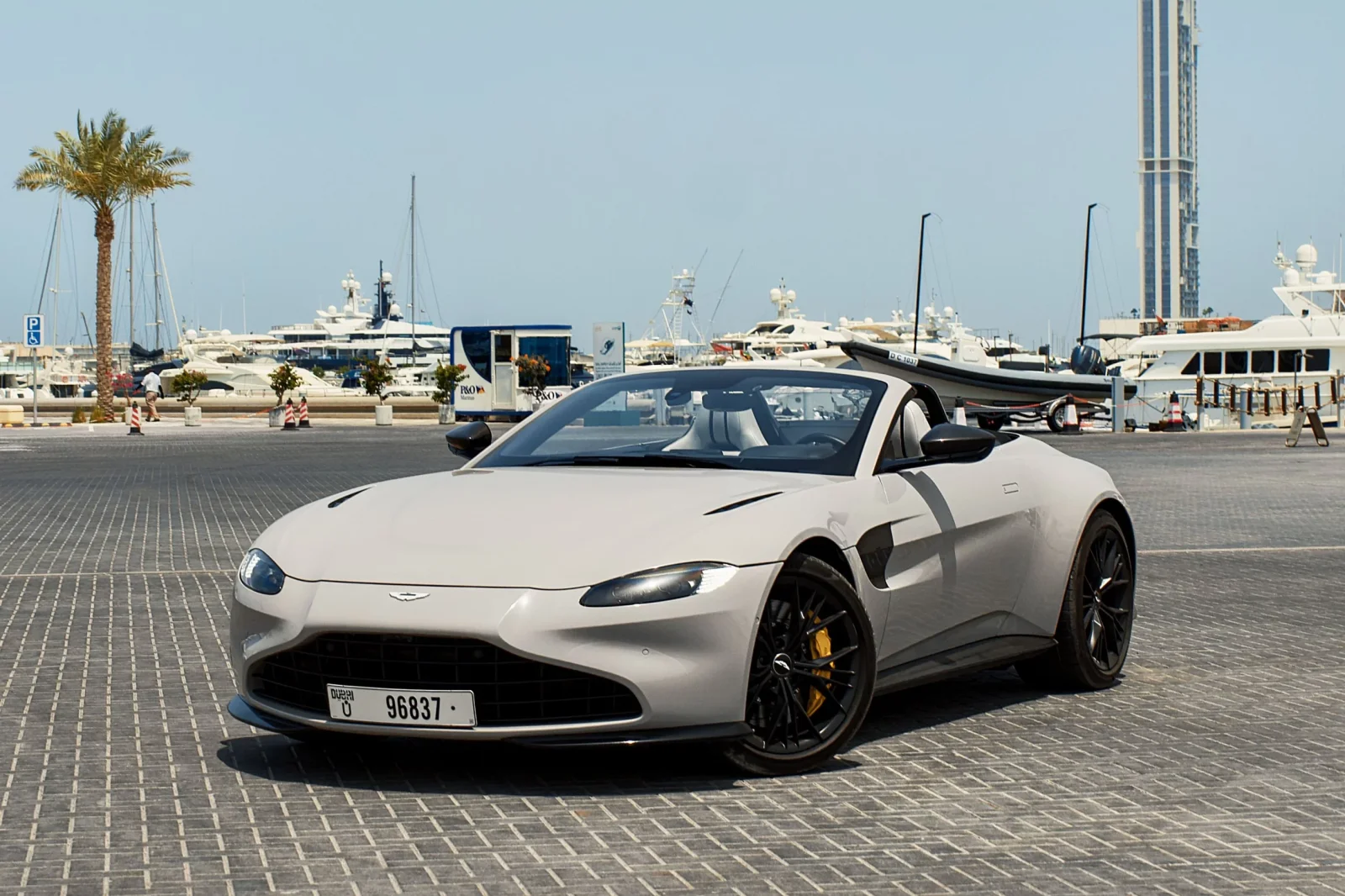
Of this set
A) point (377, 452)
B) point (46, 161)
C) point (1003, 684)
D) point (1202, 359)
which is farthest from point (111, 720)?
point (46, 161)

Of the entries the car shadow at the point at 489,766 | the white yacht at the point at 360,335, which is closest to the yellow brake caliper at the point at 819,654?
the car shadow at the point at 489,766

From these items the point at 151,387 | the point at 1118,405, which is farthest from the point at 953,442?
the point at 151,387

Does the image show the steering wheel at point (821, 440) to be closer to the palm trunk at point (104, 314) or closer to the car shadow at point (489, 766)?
the car shadow at point (489, 766)

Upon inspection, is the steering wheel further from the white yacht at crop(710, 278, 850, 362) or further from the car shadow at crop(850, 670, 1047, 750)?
the white yacht at crop(710, 278, 850, 362)

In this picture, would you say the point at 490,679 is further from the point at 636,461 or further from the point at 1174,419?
the point at 1174,419

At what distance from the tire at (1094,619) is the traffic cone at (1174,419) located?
37267mm

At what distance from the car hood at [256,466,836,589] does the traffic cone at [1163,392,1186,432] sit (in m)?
39.2

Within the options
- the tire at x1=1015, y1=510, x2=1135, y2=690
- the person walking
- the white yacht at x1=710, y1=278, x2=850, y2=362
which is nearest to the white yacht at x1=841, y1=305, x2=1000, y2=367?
the white yacht at x1=710, y1=278, x2=850, y2=362

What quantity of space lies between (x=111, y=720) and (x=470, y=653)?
2146 mm

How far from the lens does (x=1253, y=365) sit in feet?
165

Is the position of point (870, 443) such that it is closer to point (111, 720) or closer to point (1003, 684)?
point (1003, 684)

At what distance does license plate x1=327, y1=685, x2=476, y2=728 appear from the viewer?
4.98 m

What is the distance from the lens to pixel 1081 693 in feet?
23.1

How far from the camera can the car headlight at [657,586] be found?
16.3 feet
